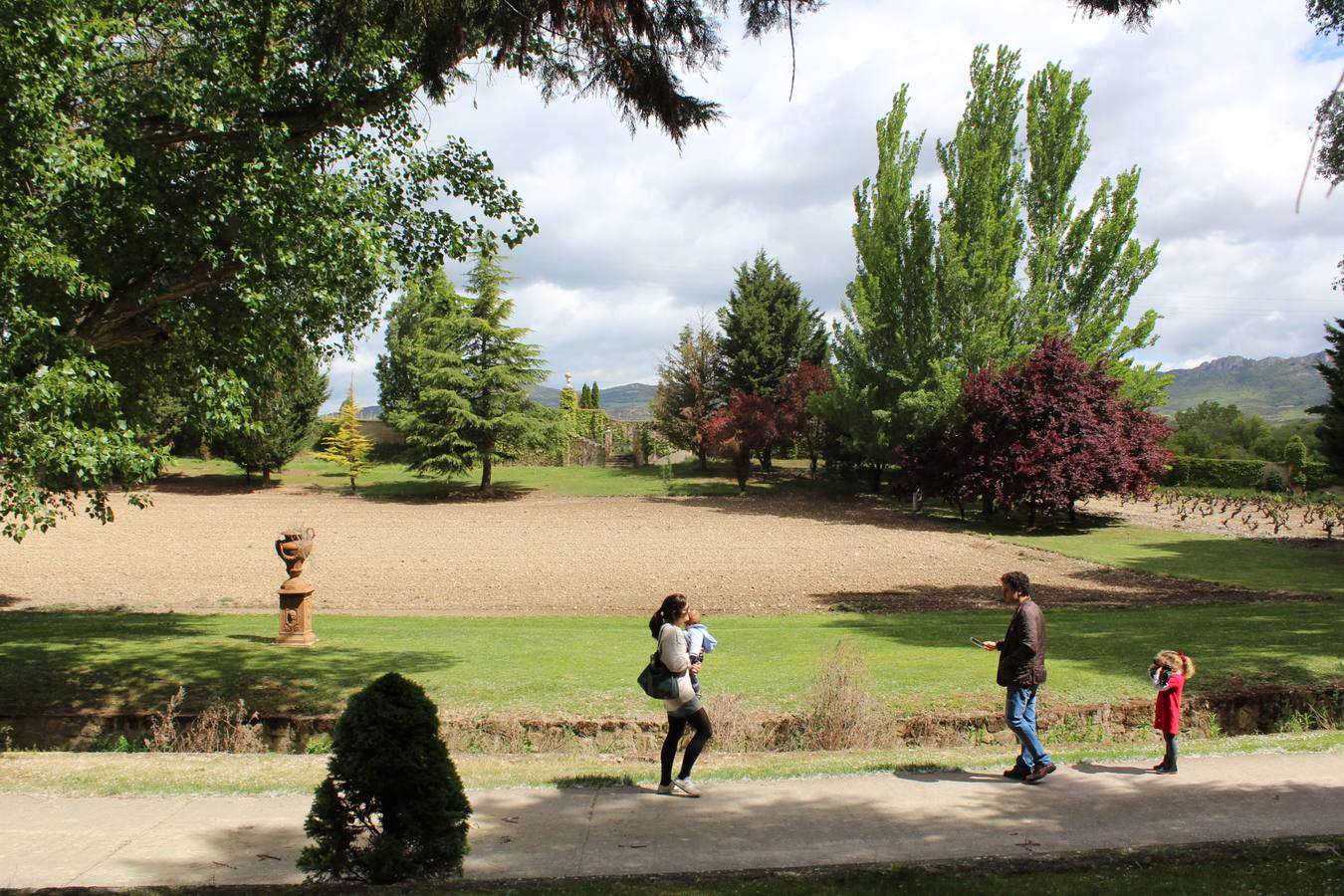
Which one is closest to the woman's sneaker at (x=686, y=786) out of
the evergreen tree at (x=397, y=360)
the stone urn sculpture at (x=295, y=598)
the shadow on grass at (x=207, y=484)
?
the stone urn sculpture at (x=295, y=598)

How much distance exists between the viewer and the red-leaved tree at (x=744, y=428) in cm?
4184

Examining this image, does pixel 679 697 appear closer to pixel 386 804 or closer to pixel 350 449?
pixel 386 804

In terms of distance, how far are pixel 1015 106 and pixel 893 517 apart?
16.8 m

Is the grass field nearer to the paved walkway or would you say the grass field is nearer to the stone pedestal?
the paved walkway

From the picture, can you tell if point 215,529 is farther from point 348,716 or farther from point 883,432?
point 348,716

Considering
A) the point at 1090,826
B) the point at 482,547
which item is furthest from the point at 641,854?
the point at 482,547

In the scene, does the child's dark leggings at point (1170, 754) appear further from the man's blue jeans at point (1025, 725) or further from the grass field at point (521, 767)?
the man's blue jeans at point (1025, 725)

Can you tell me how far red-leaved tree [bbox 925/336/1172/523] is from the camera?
31203mm

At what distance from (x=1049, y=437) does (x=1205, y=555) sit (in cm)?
694

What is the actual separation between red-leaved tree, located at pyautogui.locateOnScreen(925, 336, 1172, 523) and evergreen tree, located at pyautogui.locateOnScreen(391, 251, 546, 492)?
724 inches

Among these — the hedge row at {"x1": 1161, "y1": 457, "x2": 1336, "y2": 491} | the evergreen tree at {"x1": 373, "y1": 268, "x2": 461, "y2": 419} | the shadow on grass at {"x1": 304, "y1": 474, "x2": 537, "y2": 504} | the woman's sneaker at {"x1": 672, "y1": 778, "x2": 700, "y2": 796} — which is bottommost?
the woman's sneaker at {"x1": 672, "y1": 778, "x2": 700, "y2": 796}

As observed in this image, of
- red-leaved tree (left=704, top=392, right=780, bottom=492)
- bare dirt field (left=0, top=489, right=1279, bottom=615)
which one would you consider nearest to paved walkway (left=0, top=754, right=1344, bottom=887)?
bare dirt field (left=0, top=489, right=1279, bottom=615)

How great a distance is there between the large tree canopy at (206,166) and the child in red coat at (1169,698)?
628 cm

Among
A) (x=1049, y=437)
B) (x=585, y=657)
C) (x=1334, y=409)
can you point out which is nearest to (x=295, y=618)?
(x=585, y=657)
